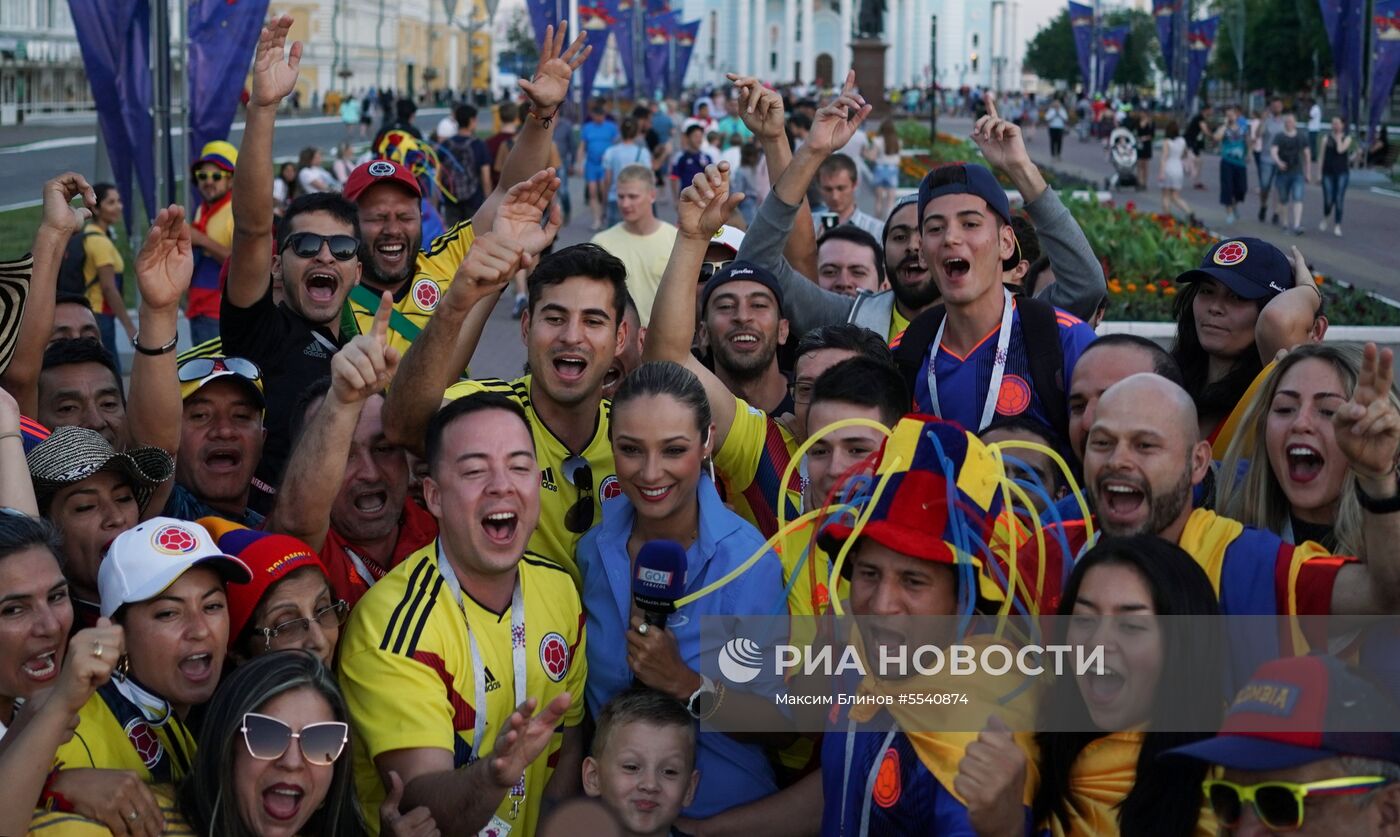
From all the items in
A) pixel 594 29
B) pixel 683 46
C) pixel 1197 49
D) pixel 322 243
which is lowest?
pixel 322 243

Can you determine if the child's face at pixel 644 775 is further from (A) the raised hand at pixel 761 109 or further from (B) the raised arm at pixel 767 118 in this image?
(A) the raised hand at pixel 761 109

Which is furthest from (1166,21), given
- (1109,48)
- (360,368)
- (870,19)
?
(360,368)

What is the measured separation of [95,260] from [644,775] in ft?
29.0

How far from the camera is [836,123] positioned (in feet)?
21.3

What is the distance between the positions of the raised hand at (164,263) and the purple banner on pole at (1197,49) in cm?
4766

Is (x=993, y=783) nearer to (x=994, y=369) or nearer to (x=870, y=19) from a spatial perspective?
(x=994, y=369)

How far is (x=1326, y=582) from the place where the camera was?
3.90 m

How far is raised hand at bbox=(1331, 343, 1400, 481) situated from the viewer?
12.4 feet

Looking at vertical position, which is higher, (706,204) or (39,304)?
(706,204)

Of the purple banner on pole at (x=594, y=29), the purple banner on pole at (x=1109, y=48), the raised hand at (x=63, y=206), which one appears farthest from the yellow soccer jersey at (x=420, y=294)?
the purple banner on pole at (x=1109, y=48)

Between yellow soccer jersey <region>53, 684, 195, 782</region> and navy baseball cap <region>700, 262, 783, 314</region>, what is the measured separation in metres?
3.01

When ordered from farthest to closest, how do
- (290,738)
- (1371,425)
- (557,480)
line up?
1. (557,480)
2. (290,738)
3. (1371,425)

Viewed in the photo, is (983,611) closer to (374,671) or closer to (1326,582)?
(1326,582)

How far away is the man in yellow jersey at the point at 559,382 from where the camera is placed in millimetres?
5203
